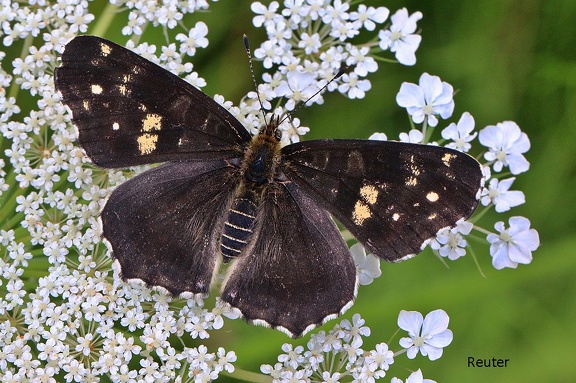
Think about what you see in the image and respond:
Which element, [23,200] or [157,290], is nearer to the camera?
[157,290]

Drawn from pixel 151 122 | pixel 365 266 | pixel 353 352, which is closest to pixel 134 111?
pixel 151 122

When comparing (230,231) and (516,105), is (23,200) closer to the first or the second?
(230,231)

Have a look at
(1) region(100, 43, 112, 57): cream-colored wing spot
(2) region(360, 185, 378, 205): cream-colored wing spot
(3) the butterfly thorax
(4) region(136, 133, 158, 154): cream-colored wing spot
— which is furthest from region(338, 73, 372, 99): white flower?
(1) region(100, 43, 112, 57): cream-colored wing spot

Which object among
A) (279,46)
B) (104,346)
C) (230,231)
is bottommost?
(104,346)

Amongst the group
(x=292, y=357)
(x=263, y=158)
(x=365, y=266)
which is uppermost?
(x=263, y=158)

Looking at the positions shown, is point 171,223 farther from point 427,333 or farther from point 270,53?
point 427,333

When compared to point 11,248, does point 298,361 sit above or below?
below

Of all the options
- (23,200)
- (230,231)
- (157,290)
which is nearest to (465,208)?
(230,231)
